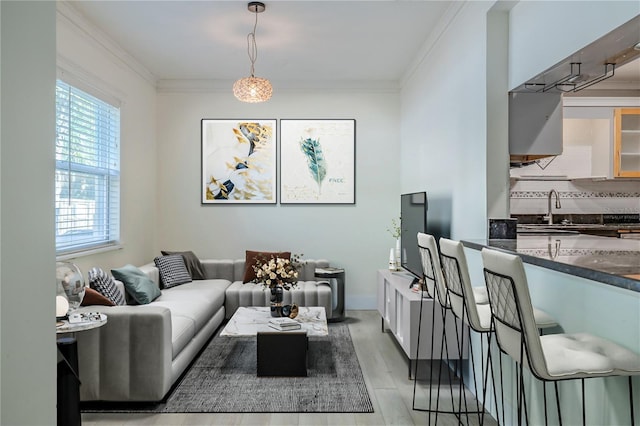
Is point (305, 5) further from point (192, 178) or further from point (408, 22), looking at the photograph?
point (192, 178)

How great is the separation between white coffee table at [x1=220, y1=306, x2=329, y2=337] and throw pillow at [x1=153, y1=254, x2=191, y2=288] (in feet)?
4.10

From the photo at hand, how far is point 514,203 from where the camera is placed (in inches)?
212

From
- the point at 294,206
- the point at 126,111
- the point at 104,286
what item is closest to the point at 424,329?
the point at 104,286

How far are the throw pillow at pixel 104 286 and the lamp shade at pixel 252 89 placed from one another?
202 centimetres

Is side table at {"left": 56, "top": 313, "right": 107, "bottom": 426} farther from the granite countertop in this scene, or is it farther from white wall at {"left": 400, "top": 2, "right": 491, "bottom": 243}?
white wall at {"left": 400, "top": 2, "right": 491, "bottom": 243}

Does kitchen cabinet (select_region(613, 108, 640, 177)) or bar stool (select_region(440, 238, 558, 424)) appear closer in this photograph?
bar stool (select_region(440, 238, 558, 424))

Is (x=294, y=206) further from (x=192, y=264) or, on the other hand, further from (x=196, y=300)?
(x=196, y=300)

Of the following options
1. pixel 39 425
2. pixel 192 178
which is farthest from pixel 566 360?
pixel 192 178

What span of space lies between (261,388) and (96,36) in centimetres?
345

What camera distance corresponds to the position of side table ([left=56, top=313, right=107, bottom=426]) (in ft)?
7.59

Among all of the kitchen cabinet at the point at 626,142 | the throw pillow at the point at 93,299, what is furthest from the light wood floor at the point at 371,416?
the kitchen cabinet at the point at 626,142

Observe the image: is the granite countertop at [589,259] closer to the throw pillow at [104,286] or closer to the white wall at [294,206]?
the throw pillow at [104,286]

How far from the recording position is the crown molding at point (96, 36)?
3602mm

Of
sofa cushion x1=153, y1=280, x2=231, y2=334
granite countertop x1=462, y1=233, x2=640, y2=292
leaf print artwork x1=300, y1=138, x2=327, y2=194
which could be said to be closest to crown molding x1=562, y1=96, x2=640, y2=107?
leaf print artwork x1=300, y1=138, x2=327, y2=194
